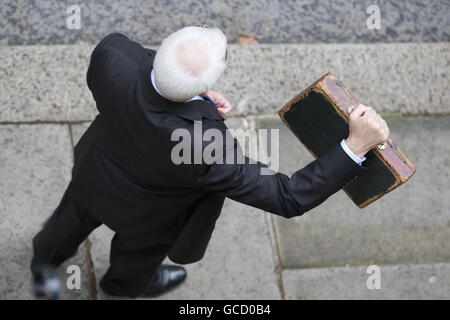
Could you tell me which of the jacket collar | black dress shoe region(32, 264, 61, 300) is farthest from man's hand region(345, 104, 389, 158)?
black dress shoe region(32, 264, 61, 300)

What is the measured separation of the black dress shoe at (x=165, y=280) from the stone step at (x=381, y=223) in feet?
2.13

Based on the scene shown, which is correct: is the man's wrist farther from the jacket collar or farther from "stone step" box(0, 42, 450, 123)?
"stone step" box(0, 42, 450, 123)

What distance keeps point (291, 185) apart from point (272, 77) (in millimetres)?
1969

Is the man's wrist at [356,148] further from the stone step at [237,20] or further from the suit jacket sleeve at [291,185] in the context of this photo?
the stone step at [237,20]

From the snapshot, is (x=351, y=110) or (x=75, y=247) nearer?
(x=351, y=110)

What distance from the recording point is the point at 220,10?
13.2 ft

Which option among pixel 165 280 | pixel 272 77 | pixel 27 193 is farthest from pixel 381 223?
pixel 27 193

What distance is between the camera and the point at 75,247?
2.91 meters

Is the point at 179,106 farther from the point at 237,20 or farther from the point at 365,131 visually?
the point at 237,20

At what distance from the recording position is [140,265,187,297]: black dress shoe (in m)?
3.15

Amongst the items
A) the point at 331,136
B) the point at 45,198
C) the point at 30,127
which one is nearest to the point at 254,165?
the point at 331,136

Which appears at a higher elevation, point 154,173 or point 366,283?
point 154,173

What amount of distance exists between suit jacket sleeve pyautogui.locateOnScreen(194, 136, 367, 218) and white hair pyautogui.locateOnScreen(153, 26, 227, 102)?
30 cm

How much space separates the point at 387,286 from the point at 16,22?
3.00m
